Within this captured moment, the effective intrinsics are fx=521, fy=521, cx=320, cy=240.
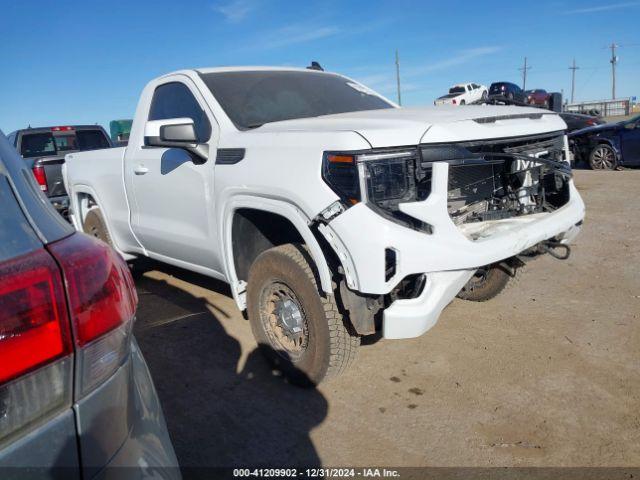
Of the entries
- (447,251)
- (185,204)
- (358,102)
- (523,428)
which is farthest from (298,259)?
(358,102)

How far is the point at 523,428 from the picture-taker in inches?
109

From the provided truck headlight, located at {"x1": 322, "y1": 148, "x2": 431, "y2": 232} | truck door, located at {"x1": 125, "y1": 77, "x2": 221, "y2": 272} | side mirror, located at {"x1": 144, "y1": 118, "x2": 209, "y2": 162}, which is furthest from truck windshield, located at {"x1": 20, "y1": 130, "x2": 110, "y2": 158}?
truck headlight, located at {"x1": 322, "y1": 148, "x2": 431, "y2": 232}

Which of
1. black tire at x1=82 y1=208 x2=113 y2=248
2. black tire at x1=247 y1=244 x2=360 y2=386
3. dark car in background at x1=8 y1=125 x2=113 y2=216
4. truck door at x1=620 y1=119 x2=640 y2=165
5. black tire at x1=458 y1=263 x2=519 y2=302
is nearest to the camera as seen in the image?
black tire at x1=247 y1=244 x2=360 y2=386

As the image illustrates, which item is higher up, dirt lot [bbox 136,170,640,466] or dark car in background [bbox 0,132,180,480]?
dark car in background [bbox 0,132,180,480]

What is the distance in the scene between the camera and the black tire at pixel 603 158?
502 inches

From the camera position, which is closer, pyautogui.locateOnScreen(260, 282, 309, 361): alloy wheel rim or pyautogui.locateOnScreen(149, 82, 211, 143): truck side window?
pyautogui.locateOnScreen(260, 282, 309, 361): alloy wheel rim

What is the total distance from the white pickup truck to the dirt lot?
357 mm

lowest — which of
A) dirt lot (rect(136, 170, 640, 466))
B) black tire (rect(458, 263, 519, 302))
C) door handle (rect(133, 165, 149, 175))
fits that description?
dirt lot (rect(136, 170, 640, 466))

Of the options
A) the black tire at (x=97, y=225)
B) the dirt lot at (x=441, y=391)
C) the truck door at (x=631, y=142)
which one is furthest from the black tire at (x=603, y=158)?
the black tire at (x=97, y=225)

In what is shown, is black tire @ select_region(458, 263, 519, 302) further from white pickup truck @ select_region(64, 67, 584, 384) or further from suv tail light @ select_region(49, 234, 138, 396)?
suv tail light @ select_region(49, 234, 138, 396)

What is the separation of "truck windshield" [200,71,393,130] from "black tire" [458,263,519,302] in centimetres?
165

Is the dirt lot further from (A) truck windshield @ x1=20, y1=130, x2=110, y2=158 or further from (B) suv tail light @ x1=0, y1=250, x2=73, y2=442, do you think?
(A) truck windshield @ x1=20, y1=130, x2=110, y2=158

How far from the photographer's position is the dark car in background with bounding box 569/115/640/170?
40.4 ft

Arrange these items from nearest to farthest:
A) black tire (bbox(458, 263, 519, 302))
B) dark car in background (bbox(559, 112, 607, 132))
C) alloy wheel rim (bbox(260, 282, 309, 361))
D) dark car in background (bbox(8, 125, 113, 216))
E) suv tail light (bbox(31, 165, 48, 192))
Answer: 1. alloy wheel rim (bbox(260, 282, 309, 361))
2. black tire (bbox(458, 263, 519, 302))
3. suv tail light (bbox(31, 165, 48, 192))
4. dark car in background (bbox(8, 125, 113, 216))
5. dark car in background (bbox(559, 112, 607, 132))
